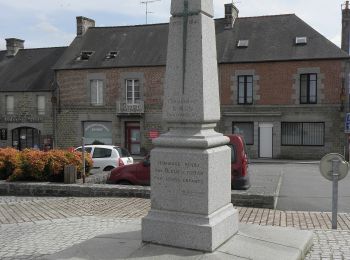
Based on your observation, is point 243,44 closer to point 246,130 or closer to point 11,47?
point 246,130

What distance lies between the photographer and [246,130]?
95.5 feet

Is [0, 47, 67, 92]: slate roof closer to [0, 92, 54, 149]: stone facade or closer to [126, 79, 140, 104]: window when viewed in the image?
[0, 92, 54, 149]: stone facade

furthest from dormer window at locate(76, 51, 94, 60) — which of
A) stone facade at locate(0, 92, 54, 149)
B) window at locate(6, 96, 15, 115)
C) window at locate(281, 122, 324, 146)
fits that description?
window at locate(281, 122, 324, 146)

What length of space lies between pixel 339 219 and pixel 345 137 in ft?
64.6

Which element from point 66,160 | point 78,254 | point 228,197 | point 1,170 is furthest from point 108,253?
point 1,170

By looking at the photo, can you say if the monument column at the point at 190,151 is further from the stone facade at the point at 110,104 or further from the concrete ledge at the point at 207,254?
the stone facade at the point at 110,104

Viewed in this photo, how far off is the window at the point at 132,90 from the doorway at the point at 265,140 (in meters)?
8.67

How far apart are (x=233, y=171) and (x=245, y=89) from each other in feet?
60.2

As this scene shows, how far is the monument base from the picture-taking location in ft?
18.2

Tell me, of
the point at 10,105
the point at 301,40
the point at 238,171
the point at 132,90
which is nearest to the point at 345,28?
the point at 301,40

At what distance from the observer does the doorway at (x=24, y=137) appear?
3494cm

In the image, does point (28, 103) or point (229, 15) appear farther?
point (28, 103)

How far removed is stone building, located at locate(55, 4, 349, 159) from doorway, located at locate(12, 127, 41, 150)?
104 inches

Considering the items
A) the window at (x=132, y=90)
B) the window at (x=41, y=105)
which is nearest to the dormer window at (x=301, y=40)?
the window at (x=132, y=90)
